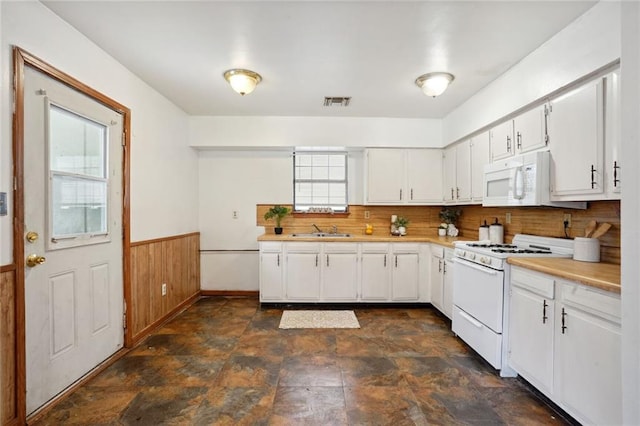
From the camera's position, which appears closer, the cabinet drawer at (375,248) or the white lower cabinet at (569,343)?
the white lower cabinet at (569,343)

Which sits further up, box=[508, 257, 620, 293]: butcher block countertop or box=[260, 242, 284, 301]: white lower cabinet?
box=[508, 257, 620, 293]: butcher block countertop

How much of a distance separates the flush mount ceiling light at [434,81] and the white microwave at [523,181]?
88cm

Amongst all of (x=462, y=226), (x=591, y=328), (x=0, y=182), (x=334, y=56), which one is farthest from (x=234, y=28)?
(x=462, y=226)

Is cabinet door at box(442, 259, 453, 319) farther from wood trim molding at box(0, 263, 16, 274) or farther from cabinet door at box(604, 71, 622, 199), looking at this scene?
wood trim molding at box(0, 263, 16, 274)

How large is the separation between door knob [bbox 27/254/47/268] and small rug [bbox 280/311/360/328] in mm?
2162

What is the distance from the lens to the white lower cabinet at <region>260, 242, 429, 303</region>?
3.98 m

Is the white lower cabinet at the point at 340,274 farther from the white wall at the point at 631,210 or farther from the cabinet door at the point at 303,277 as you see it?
the white wall at the point at 631,210

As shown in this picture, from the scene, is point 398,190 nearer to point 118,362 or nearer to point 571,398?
point 571,398

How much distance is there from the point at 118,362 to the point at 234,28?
271cm

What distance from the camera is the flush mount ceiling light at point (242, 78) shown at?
276 centimetres

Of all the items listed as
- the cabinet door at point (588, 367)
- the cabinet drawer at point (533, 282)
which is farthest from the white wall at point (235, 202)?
the cabinet door at point (588, 367)

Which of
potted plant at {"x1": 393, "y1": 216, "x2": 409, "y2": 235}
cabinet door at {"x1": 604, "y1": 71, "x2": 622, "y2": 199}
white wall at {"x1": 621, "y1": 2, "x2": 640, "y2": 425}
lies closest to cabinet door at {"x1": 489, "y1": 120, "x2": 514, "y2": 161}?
cabinet door at {"x1": 604, "y1": 71, "x2": 622, "y2": 199}

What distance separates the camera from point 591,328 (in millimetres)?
1655

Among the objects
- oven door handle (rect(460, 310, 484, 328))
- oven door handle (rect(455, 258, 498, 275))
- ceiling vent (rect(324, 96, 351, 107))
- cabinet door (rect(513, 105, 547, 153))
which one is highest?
ceiling vent (rect(324, 96, 351, 107))
